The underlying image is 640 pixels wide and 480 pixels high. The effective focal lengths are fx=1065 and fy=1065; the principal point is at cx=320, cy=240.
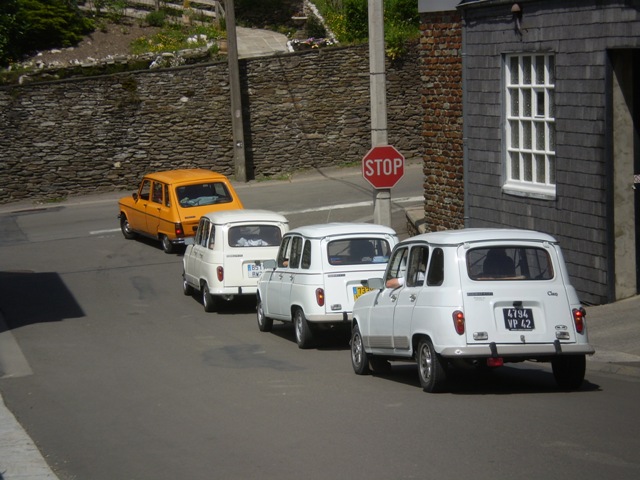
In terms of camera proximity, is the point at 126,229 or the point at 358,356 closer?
the point at 358,356

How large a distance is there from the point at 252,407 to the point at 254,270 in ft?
25.8

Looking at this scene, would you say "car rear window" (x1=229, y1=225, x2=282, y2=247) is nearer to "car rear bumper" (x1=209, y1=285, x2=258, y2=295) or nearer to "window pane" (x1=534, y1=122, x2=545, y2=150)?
"car rear bumper" (x1=209, y1=285, x2=258, y2=295)

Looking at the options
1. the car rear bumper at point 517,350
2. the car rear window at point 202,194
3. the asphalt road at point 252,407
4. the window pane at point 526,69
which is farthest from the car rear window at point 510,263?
the car rear window at point 202,194

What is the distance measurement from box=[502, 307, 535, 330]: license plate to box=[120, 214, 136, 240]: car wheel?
17838mm

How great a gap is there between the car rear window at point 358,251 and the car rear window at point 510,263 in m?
4.36

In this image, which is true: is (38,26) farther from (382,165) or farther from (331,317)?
(331,317)

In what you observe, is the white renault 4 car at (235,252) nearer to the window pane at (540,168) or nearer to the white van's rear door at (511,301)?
the window pane at (540,168)

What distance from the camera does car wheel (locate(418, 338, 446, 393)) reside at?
10.7 m

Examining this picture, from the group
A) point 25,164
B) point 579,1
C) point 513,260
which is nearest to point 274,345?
point 513,260

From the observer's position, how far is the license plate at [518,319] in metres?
10.5

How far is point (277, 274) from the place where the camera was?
16172 mm

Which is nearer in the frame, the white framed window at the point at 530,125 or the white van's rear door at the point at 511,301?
the white van's rear door at the point at 511,301

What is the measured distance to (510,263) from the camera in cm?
1079

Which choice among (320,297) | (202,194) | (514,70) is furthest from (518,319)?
(202,194)
